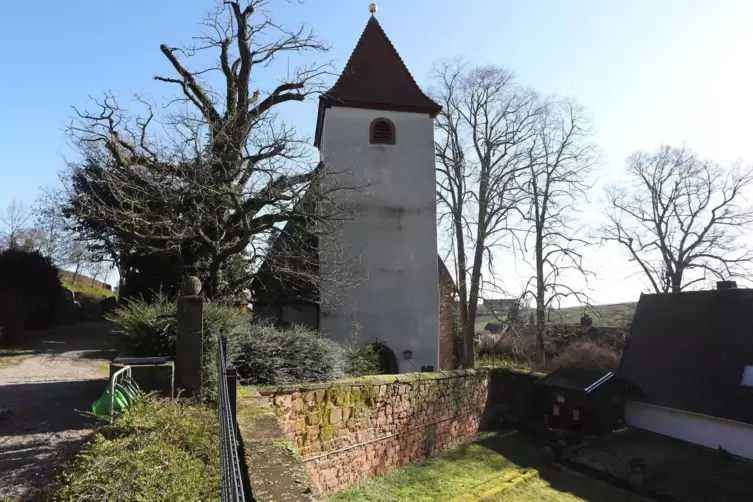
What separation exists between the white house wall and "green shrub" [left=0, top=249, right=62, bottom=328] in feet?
71.6

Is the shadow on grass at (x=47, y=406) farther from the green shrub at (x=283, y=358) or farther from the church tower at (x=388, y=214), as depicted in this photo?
the church tower at (x=388, y=214)

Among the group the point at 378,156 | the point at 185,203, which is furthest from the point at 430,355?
the point at 185,203

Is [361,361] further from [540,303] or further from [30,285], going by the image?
[30,285]

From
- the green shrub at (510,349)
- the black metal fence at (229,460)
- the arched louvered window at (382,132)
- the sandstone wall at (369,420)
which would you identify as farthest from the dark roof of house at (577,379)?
the black metal fence at (229,460)

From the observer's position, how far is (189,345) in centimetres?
689

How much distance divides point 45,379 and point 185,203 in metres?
4.55

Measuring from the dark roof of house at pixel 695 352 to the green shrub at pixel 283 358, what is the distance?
1280cm

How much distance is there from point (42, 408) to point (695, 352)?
63.3 ft

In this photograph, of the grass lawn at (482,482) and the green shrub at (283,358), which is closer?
the green shrub at (283,358)

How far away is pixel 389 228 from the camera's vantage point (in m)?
16.6

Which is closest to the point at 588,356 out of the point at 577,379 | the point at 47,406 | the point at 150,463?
the point at 577,379

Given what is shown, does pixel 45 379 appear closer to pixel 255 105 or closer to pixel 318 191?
pixel 318 191

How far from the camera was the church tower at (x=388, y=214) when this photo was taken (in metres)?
16.2

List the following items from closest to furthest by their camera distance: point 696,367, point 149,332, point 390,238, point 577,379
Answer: point 149,332 → point 390,238 → point 577,379 → point 696,367
